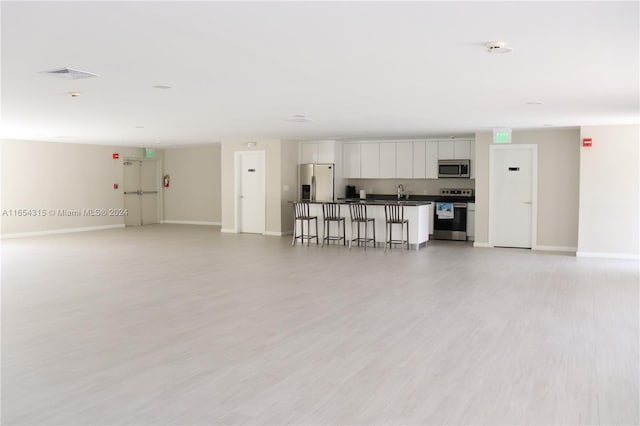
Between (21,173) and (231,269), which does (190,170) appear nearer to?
(21,173)

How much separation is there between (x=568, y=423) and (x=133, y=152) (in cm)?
1459

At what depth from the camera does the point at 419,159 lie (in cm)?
1310

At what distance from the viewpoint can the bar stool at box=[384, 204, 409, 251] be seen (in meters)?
10.9

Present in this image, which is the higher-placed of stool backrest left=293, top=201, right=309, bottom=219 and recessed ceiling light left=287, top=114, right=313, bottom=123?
recessed ceiling light left=287, top=114, right=313, bottom=123

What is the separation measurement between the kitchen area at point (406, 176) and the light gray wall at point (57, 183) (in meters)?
5.36

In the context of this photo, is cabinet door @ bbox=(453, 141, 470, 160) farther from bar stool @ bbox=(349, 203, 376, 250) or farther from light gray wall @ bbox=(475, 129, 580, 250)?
bar stool @ bbox=(349, 203, 376, 250)

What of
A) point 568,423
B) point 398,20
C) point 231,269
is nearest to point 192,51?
point 398,20

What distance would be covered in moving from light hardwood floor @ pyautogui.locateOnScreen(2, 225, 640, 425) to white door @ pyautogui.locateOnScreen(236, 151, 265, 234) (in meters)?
5.17

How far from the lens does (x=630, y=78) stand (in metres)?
5.25

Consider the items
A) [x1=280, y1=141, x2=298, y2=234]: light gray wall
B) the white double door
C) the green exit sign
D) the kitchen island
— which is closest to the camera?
the green exit sign

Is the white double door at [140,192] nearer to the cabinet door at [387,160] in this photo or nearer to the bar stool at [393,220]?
the cabinet door at [387,160]

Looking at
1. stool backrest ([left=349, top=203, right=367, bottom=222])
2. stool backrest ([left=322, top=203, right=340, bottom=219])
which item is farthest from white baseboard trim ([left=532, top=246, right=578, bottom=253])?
stool backrest ([left=322, top=203, right=340, bottom=219])

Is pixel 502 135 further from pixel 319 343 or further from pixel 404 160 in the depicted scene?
pixel 319 343

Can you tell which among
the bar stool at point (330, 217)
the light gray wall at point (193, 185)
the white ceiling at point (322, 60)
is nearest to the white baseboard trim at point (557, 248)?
the white ceiling at point (322, 60)
